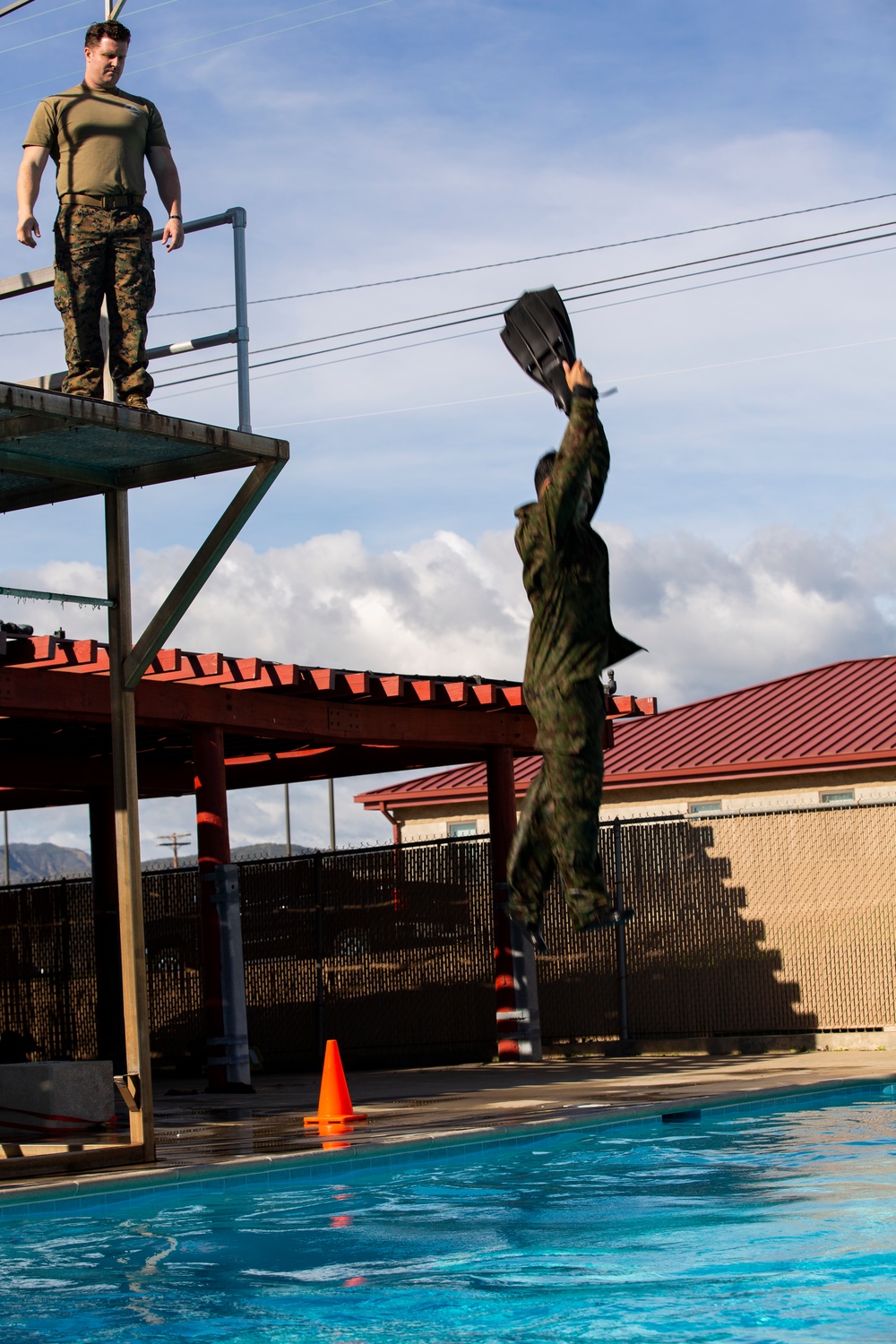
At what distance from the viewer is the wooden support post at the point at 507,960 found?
16.1 metres

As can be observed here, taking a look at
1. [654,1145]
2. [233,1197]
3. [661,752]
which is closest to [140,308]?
[233,1197]

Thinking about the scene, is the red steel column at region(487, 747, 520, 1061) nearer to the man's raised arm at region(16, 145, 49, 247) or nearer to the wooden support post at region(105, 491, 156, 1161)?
the wooden support post at region(105, 491, 156, 1161)

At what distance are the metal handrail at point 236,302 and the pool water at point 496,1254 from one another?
4.30 meters

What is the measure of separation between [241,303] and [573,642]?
5.25m

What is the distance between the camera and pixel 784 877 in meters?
17.2

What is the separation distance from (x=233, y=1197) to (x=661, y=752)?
1821cm

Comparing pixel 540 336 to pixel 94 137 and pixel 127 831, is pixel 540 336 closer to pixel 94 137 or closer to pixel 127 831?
pixel 94 137

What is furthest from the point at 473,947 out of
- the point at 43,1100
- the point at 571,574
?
the point at 571,574

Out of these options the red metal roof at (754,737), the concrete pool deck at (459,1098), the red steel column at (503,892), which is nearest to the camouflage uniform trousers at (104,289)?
the concrete pool deck at (459,1098)

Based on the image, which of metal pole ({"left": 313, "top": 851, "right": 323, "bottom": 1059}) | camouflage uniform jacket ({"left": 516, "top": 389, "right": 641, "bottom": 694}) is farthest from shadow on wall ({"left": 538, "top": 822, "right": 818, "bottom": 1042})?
camouflage uniform jacket ({"left": 516, "top": 389, "right": 641, "bottom": 694})

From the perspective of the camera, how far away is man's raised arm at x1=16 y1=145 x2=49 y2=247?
777 cm

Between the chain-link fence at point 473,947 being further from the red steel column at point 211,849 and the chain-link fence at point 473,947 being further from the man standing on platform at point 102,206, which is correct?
the man standing on platform at point 102,206

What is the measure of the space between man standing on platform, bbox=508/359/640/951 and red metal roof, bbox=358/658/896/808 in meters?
19.3

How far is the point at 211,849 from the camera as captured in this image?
1446 centimetres
